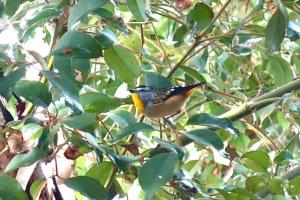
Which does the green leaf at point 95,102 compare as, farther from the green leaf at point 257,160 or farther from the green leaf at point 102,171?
the green leaf at point 257,160

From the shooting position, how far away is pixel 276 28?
2.30 ft

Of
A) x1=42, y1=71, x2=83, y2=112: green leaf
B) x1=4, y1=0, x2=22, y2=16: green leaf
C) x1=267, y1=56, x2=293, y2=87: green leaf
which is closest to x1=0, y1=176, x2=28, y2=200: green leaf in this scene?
x1=42, y1=71, x2=83, y2=112: green leaf

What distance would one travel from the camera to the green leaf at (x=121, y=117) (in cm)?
65

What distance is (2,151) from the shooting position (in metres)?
0.69

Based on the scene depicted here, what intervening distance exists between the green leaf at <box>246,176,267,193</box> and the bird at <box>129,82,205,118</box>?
13cm

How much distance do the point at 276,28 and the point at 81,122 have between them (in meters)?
0.27

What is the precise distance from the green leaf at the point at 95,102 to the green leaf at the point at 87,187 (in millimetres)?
99

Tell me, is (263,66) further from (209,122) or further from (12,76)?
(12,76)

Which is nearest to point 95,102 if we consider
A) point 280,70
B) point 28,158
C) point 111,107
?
point 111,107

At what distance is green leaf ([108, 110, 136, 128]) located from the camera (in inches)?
25.6

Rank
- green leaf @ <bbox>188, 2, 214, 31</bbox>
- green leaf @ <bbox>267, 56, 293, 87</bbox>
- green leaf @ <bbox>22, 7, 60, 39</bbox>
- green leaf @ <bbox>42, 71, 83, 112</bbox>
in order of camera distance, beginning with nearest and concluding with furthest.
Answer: green leaf @ <bbox>42, 71, 83, 112</bbox> < green leaf @ <bbox>22, 7, 60, 39</bbox> < green leaf @ <bbox>188, 2, 214, 31</bbox> < green leaf @ <bbox>267, 56, 293, 87</bbox>

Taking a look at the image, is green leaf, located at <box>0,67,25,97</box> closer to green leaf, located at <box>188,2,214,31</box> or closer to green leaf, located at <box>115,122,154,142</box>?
green leaf, located at <box>115,122,154,142</box>

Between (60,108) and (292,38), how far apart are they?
12.5 inches

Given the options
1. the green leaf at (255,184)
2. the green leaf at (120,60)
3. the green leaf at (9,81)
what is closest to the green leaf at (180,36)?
the green leaf at (120,60)
